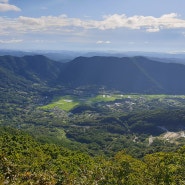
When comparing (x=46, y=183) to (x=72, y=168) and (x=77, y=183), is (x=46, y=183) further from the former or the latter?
(x=72, y=168)

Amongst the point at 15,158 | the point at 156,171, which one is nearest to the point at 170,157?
the point at 156,171

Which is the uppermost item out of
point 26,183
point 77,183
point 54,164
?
point 26,183

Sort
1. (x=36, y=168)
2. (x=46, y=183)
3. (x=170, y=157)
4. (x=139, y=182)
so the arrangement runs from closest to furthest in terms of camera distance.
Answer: (x=46, y=183)
(x=139, y=182)
(x=170, y=157)
(x=36, y=168)

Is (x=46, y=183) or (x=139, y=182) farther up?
(x=46, y=183)

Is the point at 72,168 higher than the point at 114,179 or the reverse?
the reverse

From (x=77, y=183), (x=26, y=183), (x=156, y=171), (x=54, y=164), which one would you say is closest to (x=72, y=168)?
(x=54, y=164)

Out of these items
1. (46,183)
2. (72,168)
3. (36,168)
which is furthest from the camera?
(72,168)

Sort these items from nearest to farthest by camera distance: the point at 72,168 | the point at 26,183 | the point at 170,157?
1. the point at 26,183
2. the point at 170,157
3. the point at 72,168

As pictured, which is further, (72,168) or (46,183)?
(72,168)

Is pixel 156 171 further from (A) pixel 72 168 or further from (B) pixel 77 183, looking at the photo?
(A) pixel 72 168
